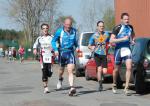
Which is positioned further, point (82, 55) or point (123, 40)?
point (82, 55)

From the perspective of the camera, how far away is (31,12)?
221 ft

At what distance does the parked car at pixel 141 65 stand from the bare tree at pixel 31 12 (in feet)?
174

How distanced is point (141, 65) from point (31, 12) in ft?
182

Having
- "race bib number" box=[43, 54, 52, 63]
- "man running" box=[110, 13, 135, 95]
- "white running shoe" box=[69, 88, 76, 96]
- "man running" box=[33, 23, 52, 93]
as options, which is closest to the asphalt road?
"white running shoe" box=[69, 88, 76, 96]

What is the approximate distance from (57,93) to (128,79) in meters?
1.91

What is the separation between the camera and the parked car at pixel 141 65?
12461mm

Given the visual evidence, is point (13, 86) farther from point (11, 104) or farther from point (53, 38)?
point (11, 104)

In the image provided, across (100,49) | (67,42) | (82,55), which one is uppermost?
(67,42)

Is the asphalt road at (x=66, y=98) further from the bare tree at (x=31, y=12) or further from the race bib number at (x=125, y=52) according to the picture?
the bare tree at (x=31, y=12)

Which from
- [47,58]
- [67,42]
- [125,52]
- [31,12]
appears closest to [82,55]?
[47,58]

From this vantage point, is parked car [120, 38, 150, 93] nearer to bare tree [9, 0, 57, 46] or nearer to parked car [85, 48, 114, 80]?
parked car [85, 48, 114, 80]

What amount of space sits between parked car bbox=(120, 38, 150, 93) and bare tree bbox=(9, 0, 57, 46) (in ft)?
174

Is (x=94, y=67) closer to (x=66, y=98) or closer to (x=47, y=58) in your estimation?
(x=47, y=58)

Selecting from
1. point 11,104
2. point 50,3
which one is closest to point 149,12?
point 11,104
